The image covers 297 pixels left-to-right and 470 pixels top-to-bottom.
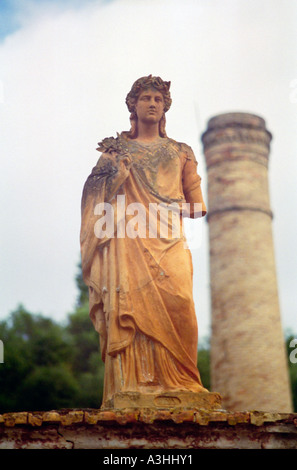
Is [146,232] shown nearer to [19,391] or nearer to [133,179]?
[133,179]

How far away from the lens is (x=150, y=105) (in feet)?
29.7

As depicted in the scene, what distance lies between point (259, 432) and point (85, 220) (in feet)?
10.1

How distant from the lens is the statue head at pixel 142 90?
903 cm

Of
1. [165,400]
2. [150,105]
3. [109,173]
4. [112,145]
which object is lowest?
[165,400]

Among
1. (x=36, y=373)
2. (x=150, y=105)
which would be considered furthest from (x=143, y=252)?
(x=36, y=373)

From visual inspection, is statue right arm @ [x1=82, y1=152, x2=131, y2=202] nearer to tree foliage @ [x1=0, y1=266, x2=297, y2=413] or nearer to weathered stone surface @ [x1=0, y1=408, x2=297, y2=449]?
weathered stone surface @ [x1=0, y1=408, x2=297, y2=449]

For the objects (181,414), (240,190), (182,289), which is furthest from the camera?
(240,190)

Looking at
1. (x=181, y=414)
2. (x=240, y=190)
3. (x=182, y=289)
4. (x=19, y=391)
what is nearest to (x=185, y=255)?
(x=182, y=289)

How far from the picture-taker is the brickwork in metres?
29.1

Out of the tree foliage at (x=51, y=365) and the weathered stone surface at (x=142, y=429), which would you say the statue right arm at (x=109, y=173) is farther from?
the tree foliage at (x=51, y=365)

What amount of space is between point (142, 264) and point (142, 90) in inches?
77.7

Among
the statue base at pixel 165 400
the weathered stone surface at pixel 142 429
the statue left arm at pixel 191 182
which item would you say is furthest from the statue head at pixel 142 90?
the weathered stone surface at pixel 142 429

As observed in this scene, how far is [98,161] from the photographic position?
902cm

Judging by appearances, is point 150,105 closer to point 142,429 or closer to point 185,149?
point 185,149
